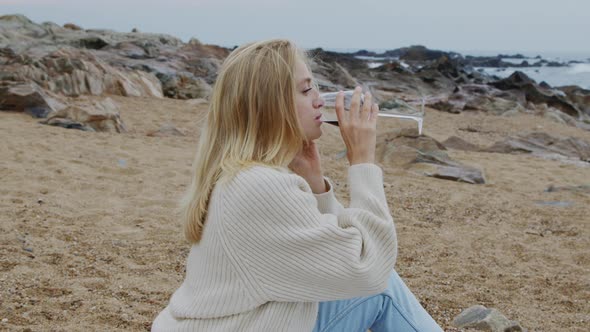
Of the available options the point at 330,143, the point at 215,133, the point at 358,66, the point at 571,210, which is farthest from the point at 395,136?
the point at 358,66

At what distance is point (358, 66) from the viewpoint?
32.7 meters

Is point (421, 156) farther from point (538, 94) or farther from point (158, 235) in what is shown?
point (538, 94)

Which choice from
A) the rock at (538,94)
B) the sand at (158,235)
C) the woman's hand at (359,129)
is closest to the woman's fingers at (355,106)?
the woman's hand at (359,129)

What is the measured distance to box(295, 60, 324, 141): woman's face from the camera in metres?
1.88

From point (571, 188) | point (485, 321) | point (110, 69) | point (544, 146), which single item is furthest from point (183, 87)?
point (485, 321)

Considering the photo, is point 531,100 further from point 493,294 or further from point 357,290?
point 357,290

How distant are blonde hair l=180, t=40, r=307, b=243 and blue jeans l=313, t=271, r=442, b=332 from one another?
0.47m

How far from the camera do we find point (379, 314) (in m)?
2.09

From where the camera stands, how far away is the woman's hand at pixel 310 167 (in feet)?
7.25

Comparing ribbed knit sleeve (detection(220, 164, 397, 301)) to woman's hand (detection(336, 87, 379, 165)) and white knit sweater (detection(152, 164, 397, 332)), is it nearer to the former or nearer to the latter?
white knit sweater (detection(152, 164, 397, 332))

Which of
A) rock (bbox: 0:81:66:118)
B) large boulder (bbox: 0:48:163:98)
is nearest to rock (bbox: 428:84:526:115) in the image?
large boulder (bbox: 0:48:163:98)

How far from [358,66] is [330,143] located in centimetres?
2381

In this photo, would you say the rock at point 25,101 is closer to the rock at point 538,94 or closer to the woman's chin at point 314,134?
the woman's chin at point 314,134

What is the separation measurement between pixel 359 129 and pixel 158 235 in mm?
2775
